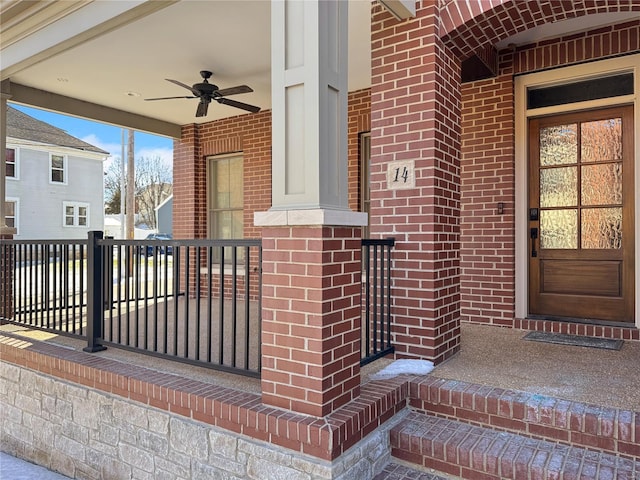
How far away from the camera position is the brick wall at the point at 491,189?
13.4 feet

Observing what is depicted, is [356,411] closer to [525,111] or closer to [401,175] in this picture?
[401,175]

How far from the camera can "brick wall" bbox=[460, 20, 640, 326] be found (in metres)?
4.09

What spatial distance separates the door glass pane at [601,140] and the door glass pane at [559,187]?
0.56 ft

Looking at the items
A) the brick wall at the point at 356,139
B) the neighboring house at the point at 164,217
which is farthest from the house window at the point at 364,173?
the neighboring house at the point at 164,217

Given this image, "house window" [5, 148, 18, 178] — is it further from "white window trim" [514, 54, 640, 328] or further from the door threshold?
the door threshold

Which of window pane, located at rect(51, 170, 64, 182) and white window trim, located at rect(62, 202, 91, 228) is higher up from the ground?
window pane, located at rect(51, 170, 64, 182)

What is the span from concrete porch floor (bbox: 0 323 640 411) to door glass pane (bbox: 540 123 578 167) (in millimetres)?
1570

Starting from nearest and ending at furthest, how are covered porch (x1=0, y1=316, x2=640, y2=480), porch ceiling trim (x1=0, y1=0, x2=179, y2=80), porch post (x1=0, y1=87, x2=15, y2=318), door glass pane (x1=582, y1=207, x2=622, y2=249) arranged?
covered porch (x1=0, y1=316, x2=640, y2=480), porch ceiling trim (x1=0, y1=0, x2=179, y2=80), door glass pane (x1=582, y1=207, x2=622, y2=249), porch post (x1=0, y1=87, x2=15, y2=318)

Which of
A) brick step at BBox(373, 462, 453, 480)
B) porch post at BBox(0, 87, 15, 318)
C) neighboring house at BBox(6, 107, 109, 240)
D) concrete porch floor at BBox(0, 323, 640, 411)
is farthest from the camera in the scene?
neighboring house at BBox(6, 107, 109, 240)

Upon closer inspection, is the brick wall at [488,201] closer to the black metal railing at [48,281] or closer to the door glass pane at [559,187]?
the door glass pane at [559,187]

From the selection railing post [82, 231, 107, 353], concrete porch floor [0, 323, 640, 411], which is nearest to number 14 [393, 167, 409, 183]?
concrete porch floor [0, 323, 640, 411]

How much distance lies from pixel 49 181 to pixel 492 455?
62.8ft

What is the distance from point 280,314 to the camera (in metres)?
2.26

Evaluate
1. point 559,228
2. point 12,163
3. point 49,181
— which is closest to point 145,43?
point 559,228
